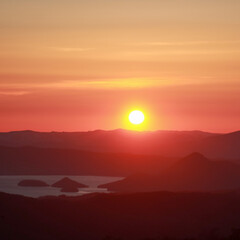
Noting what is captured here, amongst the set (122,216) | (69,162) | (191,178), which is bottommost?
(122,216)

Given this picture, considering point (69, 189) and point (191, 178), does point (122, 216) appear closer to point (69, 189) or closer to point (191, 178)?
point (191, 178)

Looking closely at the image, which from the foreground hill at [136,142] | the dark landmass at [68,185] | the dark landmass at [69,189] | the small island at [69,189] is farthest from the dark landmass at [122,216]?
the foreground hill at [136,142]

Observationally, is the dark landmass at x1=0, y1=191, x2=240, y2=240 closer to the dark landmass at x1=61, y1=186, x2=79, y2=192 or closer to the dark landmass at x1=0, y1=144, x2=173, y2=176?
the dark landmass at x1=61, y1=186, x2=79, y2=192

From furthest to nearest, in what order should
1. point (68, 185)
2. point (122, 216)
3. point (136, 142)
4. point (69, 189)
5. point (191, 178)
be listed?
1. point (136, 142)
2. point (68, 185)
3. point (69, 189)
4. point (191, 178)
5. point (122, 216)

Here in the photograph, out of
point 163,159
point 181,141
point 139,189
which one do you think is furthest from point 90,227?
point 181,141

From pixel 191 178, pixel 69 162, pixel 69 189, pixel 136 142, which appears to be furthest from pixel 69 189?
pixel 136 142

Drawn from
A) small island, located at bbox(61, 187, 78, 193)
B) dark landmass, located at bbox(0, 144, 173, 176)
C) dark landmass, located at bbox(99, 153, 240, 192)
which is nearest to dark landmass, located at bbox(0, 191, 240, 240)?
dark landmass, located at bbox(99, 153, 240, 192)

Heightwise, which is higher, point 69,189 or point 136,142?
point 136,142
